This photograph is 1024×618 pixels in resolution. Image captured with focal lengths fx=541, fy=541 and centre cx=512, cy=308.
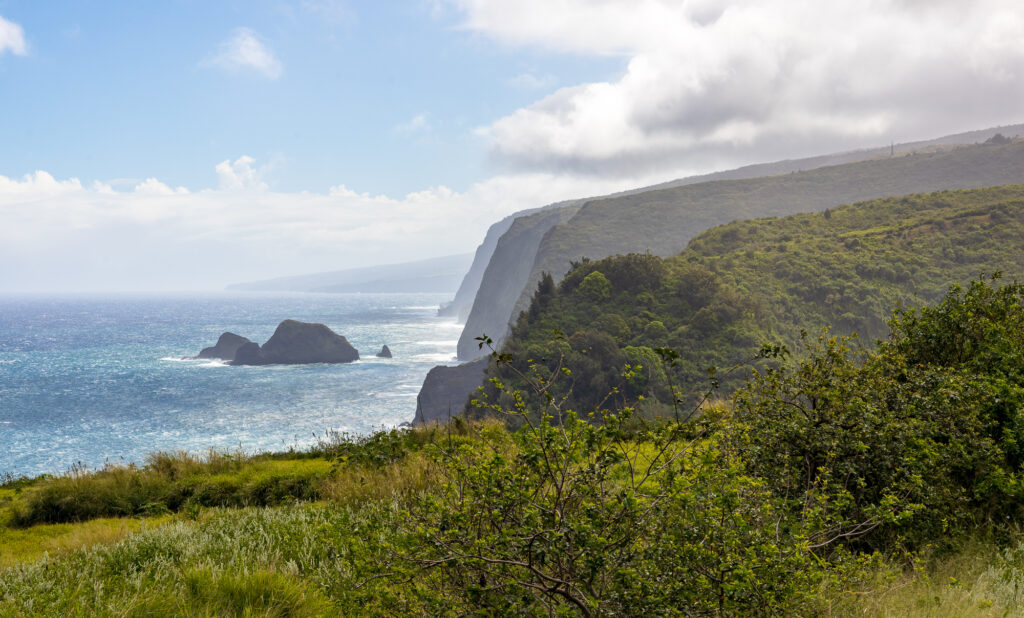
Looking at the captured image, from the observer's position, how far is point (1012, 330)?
21.6ft

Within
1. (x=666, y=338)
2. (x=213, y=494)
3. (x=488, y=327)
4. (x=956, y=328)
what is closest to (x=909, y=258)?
(x=666, y=338)

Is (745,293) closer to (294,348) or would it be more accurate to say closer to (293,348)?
(294,348)

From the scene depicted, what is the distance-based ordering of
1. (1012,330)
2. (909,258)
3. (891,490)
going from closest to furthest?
(891,490), (1012,330), (909,258)

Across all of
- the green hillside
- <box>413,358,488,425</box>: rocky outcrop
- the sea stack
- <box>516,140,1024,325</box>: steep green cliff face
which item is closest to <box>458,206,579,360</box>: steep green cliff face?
<box>516,140,1024,325</box>: steep green cliff face

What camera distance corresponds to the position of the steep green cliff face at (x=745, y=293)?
43.6 m

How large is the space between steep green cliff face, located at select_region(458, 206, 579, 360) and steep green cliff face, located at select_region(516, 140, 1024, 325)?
5795mm

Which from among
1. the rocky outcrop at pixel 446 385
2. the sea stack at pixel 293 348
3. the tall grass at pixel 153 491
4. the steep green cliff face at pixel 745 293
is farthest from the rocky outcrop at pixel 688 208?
the tall grass at pixel 153 491

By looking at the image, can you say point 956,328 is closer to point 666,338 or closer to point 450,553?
point 450,553

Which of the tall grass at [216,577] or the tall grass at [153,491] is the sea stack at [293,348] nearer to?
the tall grass at [153,491]

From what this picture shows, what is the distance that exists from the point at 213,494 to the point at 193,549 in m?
4.53

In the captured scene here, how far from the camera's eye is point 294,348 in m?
104

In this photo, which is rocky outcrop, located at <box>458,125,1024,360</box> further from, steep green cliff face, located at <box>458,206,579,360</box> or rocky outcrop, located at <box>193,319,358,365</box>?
rocky outcrop, located at <box>193,319,358,365</box>

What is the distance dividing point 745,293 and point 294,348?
81.7 metres

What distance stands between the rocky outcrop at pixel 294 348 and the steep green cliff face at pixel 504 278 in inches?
1076
